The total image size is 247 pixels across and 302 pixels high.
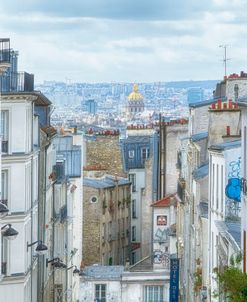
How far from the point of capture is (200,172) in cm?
4822

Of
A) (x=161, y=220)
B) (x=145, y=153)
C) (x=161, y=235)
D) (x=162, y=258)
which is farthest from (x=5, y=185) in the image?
(x=145, y=153)

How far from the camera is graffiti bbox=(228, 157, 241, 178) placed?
35.6 metres

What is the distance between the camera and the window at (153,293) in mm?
62406

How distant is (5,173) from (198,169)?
10.8 meters

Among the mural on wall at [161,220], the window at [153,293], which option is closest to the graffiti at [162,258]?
the window at [153,293]

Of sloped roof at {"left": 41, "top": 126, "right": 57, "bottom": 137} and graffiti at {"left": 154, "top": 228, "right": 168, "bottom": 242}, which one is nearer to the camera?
sloped roof at {"left": 41, "top": 126, "right": 57, "bottom": 137}

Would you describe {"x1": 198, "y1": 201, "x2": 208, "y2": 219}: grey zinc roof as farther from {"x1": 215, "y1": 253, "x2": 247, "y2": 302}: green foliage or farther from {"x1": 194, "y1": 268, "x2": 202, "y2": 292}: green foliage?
{"x1": 215, "y1": 253, "x2": 247, "y2": 302}: green foliage

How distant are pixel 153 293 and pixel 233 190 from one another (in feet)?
105

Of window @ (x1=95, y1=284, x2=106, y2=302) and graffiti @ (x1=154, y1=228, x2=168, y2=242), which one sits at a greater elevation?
graffiti @ (x1=154, y1=228, x2=168, y2=242)

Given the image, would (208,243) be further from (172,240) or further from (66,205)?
(172,240)

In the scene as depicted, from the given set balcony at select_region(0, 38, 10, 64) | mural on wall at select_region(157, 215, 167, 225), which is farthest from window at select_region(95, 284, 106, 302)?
→ balcony at select_region(0, 38, 10, 64)

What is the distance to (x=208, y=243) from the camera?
43031mm

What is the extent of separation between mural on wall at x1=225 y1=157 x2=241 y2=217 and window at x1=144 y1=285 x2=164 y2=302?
1067 inches

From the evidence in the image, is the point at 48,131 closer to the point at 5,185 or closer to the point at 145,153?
the point at 5,185
